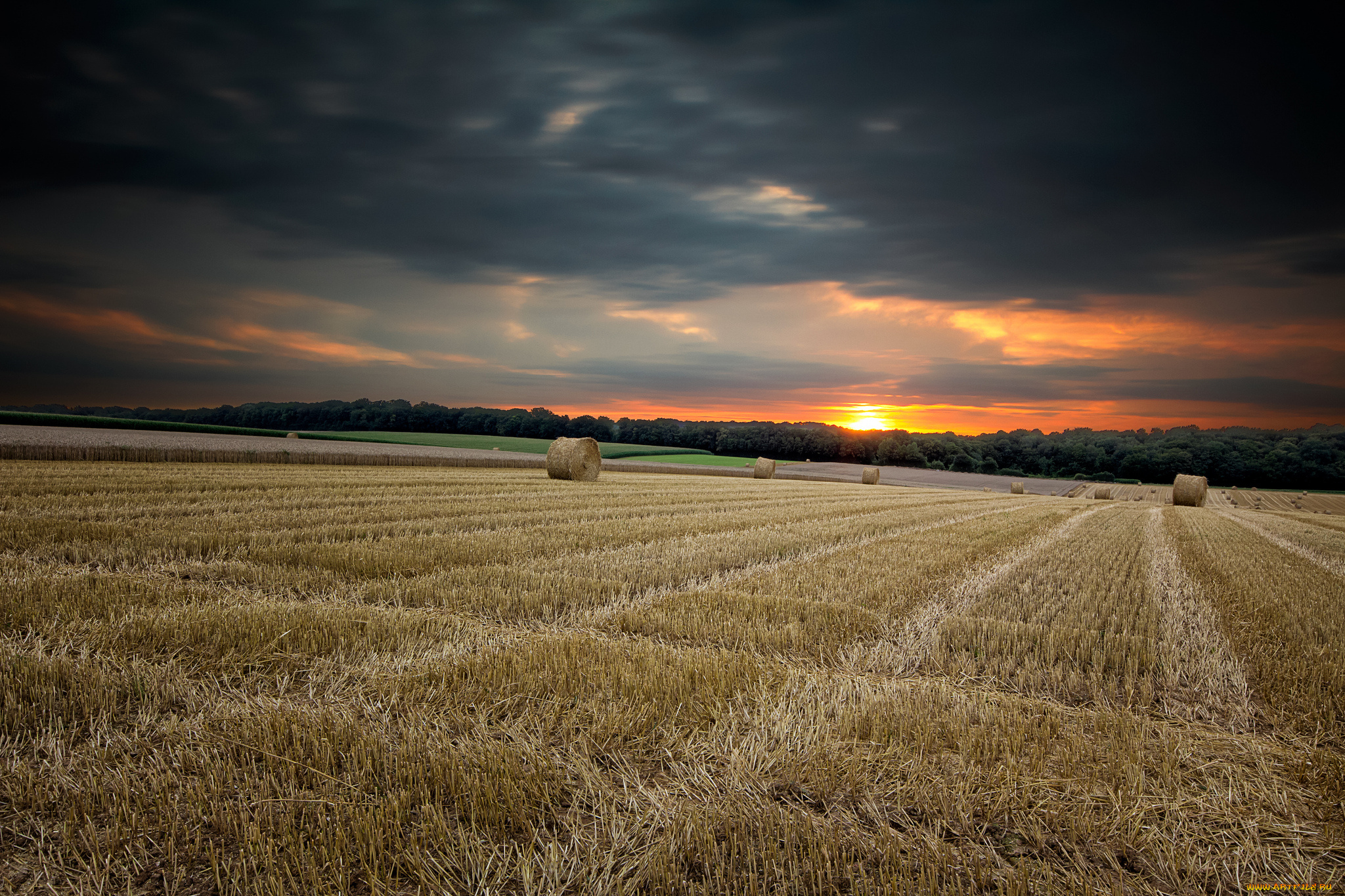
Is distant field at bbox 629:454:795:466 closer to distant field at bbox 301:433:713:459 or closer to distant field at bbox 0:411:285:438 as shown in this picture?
distant field at bbox 301:433:713:459

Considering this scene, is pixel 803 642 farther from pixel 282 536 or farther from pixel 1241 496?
pixel 1241 496

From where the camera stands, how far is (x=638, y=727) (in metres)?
3.09

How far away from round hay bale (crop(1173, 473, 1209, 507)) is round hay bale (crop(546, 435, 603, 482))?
30140mm

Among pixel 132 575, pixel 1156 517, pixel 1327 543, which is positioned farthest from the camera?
pixel 1156 517

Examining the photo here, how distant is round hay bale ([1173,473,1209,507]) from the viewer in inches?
1248

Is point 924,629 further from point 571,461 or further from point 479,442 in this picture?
point 479,442

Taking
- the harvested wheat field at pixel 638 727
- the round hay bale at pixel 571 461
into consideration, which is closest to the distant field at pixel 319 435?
the round hay bale at pixel 571 461

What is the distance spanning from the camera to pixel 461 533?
8984 millimetres

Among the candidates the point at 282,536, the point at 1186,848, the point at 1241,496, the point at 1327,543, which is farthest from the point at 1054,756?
the point at 1241,496

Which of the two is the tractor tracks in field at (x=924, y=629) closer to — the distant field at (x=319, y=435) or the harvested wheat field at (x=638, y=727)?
the harvested wheat field at (x=638, y=727)

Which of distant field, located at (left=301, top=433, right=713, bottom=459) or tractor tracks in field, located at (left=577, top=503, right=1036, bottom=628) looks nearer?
tractor tracks in field, located at (left=577, top=503, right=1036, bottom=628)

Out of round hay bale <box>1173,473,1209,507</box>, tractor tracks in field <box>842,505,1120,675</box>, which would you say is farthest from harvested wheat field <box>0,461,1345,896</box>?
round hay bale <box>1173,473,1209,507</box>

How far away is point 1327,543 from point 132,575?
2072 cm

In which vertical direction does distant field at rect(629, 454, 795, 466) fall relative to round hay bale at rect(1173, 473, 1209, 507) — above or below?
below
